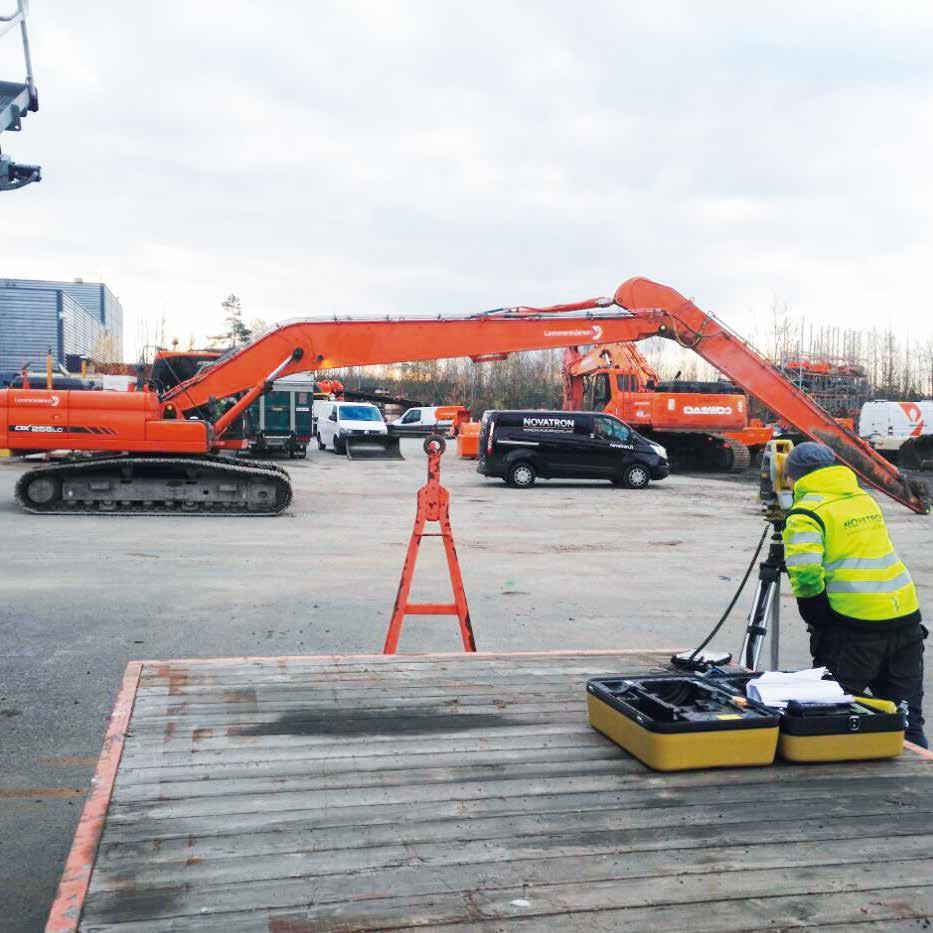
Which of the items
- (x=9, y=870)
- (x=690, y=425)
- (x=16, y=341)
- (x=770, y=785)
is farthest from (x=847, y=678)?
(x=16, y=341)

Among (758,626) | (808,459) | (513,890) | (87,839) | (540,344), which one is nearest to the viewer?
(513,890)

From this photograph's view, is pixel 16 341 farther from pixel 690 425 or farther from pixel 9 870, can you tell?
pixel 9 870

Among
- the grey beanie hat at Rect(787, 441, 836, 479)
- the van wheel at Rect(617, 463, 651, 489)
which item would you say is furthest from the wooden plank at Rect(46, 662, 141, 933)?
the van wheel at Rect(617, 463, 651, 489)

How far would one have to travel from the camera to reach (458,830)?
2.82m

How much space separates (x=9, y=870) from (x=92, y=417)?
12.5 metres

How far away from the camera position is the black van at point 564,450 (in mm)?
22891

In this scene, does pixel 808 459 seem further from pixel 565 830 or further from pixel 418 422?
pixel 418 422

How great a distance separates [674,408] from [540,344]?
10.2 metres

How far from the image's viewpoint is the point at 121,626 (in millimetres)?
8062

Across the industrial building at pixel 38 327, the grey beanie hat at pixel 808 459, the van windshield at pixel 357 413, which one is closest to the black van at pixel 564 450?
the van windshield at pixel 357 413

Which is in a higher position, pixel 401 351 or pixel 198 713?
pixel 401 351

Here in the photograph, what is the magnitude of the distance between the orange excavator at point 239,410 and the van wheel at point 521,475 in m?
4.15

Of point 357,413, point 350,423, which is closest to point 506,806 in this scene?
point 350,423

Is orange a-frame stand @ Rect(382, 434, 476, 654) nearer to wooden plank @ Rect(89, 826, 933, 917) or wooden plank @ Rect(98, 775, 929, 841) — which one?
wooden plank @ Rect(98, 775, 929, 841)
